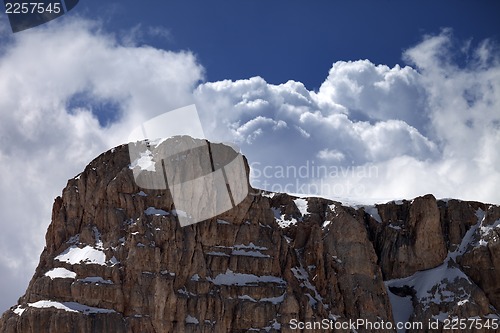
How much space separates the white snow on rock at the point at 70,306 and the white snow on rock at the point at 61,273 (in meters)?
6.63

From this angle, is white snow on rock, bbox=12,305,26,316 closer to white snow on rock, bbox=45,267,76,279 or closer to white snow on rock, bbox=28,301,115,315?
white snow on rock, bbox=28,301,115,315

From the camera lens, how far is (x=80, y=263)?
198375 millimetres

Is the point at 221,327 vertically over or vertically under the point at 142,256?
under

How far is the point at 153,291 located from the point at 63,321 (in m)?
20.5

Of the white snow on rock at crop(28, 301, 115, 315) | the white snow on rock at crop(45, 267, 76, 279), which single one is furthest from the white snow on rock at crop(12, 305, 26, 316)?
the white snow on rock at crop(45, 267, 76, 279)

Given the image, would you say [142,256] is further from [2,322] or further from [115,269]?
[2,322]

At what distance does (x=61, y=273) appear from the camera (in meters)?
198

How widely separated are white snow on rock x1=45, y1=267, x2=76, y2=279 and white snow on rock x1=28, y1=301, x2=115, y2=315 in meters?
6.63

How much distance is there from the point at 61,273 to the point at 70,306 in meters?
9.03

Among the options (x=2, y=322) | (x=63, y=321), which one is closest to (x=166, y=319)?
(x=63, y=321)

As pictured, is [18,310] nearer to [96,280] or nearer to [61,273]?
[61,273]

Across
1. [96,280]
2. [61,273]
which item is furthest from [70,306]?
[61,273]

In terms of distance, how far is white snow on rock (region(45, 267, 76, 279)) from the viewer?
19675cm

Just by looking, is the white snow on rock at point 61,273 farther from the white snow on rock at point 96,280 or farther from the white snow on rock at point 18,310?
the white snow on rock at point 18,310
